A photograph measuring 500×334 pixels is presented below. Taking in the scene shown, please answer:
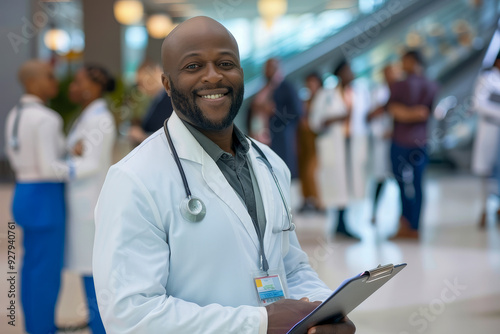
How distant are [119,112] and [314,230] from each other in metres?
4.89

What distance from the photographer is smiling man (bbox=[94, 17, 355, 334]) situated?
1.25 m

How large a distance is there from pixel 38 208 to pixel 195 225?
2.26 m

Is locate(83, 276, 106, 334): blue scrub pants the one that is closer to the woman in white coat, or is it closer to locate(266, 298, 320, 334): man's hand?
the woman in white coat

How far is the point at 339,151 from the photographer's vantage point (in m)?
6.24

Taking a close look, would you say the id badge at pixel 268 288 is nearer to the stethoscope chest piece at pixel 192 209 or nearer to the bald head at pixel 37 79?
the stethoscope chest piece at pixel 192 209

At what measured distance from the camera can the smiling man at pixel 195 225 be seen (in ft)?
4.10

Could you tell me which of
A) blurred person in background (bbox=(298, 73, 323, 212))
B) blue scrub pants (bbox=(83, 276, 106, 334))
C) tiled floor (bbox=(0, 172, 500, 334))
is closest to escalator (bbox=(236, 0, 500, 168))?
blurred person in background (bbox=(298, 73, 323, 212))

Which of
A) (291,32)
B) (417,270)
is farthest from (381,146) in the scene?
(291,32)

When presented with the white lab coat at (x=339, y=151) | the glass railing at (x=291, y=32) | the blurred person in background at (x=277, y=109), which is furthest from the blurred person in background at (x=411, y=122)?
the glass railing at (x=291, y=32)

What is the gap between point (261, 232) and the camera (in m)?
1.44

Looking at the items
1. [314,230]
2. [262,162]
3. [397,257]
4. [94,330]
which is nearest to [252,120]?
[314,230]

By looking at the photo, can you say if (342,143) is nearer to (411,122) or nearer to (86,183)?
(411,122)

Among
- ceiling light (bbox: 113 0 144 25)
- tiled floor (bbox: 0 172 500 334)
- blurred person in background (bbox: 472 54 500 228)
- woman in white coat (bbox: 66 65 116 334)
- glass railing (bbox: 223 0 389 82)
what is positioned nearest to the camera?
woman in white coat (bbox: 66 65 116 334)

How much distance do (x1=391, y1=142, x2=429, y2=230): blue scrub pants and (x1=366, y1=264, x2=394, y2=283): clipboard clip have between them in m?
4.71
